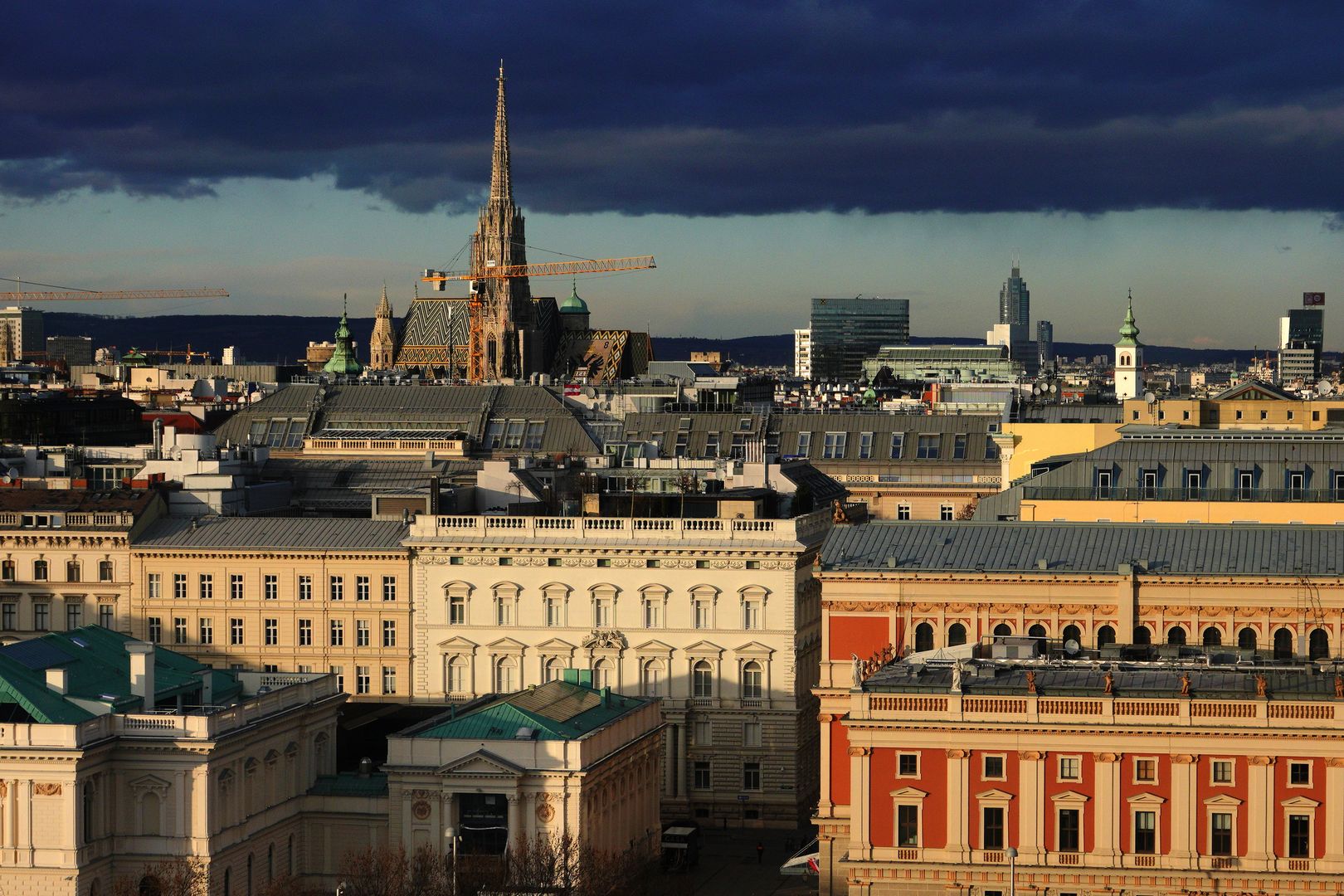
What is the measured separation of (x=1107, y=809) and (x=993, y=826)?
3.85m

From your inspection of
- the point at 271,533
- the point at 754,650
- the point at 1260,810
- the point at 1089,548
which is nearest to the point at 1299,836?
the point at 1260,810

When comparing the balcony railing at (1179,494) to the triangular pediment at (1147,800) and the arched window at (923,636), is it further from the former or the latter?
the triangular pediment at (1147,800)

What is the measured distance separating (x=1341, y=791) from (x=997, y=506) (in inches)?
1696

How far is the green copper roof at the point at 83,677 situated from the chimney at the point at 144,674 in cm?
34

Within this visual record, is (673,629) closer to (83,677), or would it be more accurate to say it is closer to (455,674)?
(455,674)

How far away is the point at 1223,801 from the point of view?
308ft

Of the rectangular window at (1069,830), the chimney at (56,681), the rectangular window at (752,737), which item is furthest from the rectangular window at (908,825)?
the rectangular window at (752,737)

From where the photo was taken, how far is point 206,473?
158625 millimetres

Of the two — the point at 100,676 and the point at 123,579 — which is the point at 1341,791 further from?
the point at 123,579

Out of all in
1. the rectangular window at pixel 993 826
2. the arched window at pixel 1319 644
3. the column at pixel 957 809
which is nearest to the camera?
the rectangular window at pixel 993 826

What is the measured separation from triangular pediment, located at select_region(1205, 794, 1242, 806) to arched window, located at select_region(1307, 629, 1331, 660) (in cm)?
1717

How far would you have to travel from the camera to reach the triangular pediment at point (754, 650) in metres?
131

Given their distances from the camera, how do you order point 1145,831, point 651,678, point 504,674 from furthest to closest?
1. point 504,674
2. point 651,678
3. point 1145,831

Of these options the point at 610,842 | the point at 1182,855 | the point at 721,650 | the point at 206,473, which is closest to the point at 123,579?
the point at 206,473
